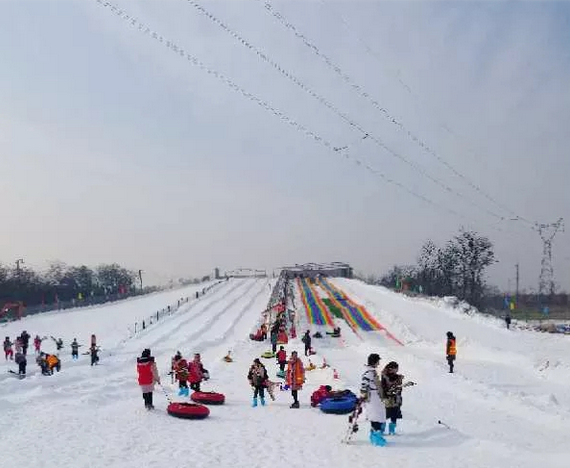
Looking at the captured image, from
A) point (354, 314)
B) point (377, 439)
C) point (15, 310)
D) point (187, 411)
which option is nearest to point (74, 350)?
point (187, 411)

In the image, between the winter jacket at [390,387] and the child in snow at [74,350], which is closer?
the winter jacket at [390,387]

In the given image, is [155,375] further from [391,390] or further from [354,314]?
[354,314]

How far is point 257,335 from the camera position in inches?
1415

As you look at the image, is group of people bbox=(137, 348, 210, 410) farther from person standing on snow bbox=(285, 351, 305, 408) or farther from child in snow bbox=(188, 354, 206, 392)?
person standing on snow bbox=(285, 351, 305, 408)

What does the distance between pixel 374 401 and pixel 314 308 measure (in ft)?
135

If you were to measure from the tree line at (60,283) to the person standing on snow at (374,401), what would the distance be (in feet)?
202

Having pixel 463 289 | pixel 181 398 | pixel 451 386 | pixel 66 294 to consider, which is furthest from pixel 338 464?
pixel 66 294

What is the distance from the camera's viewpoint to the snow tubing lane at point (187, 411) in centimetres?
1363

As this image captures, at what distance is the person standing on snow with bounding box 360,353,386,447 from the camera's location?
1060 centimetres

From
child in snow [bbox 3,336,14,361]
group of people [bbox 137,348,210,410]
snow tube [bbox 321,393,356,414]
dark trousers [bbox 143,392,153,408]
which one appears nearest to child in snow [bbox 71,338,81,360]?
child in snow [bbox 3,336,14,361]

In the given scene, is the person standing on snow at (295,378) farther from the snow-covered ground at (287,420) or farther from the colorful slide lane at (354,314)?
the colorful slide lane at (354,314)

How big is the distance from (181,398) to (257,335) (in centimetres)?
1937

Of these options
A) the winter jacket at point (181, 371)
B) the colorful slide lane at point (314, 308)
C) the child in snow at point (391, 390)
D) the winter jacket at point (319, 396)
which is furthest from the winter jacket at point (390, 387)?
the colorful slide lane at point (314, 308)

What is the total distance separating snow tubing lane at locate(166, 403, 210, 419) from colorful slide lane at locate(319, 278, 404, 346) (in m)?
24.8
